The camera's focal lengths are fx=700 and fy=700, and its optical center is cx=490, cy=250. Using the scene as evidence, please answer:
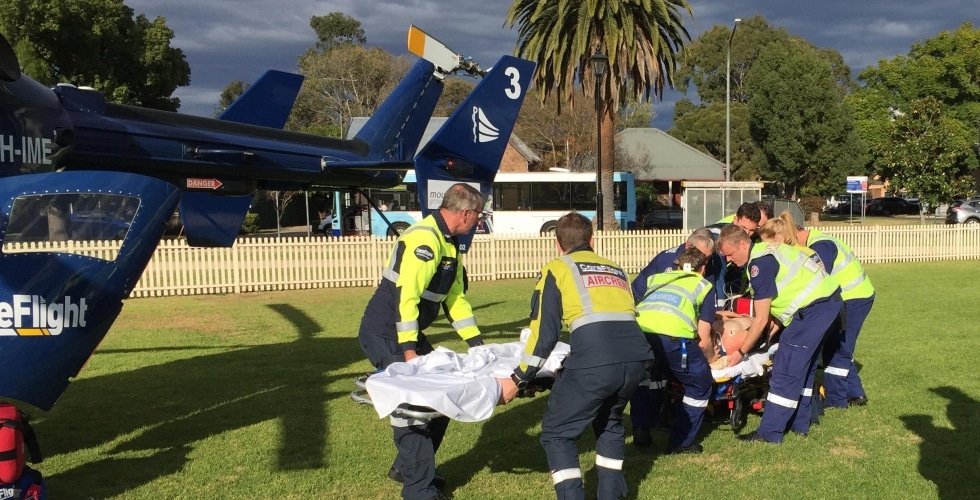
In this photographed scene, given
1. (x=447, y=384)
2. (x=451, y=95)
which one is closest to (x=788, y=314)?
(x=447, y=384)

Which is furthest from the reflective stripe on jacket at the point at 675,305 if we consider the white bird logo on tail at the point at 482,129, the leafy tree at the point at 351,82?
the leafy tree at the point at 351,82

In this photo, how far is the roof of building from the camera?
45531 millimetres

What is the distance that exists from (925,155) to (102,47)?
122 ft

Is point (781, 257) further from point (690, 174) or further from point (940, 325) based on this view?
point (690, 174)

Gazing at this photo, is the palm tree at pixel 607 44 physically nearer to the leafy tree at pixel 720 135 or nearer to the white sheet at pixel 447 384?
the white sheet at pixel 447 384

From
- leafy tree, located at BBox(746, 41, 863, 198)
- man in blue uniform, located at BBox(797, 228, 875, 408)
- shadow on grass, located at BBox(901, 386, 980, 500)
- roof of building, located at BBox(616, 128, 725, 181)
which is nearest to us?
shadow on grass, located at BBox(901, 386, 980, 500)

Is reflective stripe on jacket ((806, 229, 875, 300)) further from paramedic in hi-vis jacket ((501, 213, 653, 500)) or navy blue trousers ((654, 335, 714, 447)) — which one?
paramedic in hi-vis jacket ((501, 213, 653, 500))

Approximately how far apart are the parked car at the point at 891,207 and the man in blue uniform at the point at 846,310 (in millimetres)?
50806

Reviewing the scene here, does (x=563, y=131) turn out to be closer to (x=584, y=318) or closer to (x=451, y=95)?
(x=451, y=95)

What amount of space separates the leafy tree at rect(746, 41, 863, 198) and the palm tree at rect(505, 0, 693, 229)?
18771 mm

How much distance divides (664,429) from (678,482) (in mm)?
1162

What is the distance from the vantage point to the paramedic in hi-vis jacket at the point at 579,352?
359 cm

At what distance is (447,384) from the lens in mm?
3672

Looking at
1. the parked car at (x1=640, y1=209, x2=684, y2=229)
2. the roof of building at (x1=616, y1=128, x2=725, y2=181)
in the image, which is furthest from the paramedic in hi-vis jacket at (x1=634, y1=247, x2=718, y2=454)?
the roof of building at (x1=616, y1=128, x2=725, y2=181)
